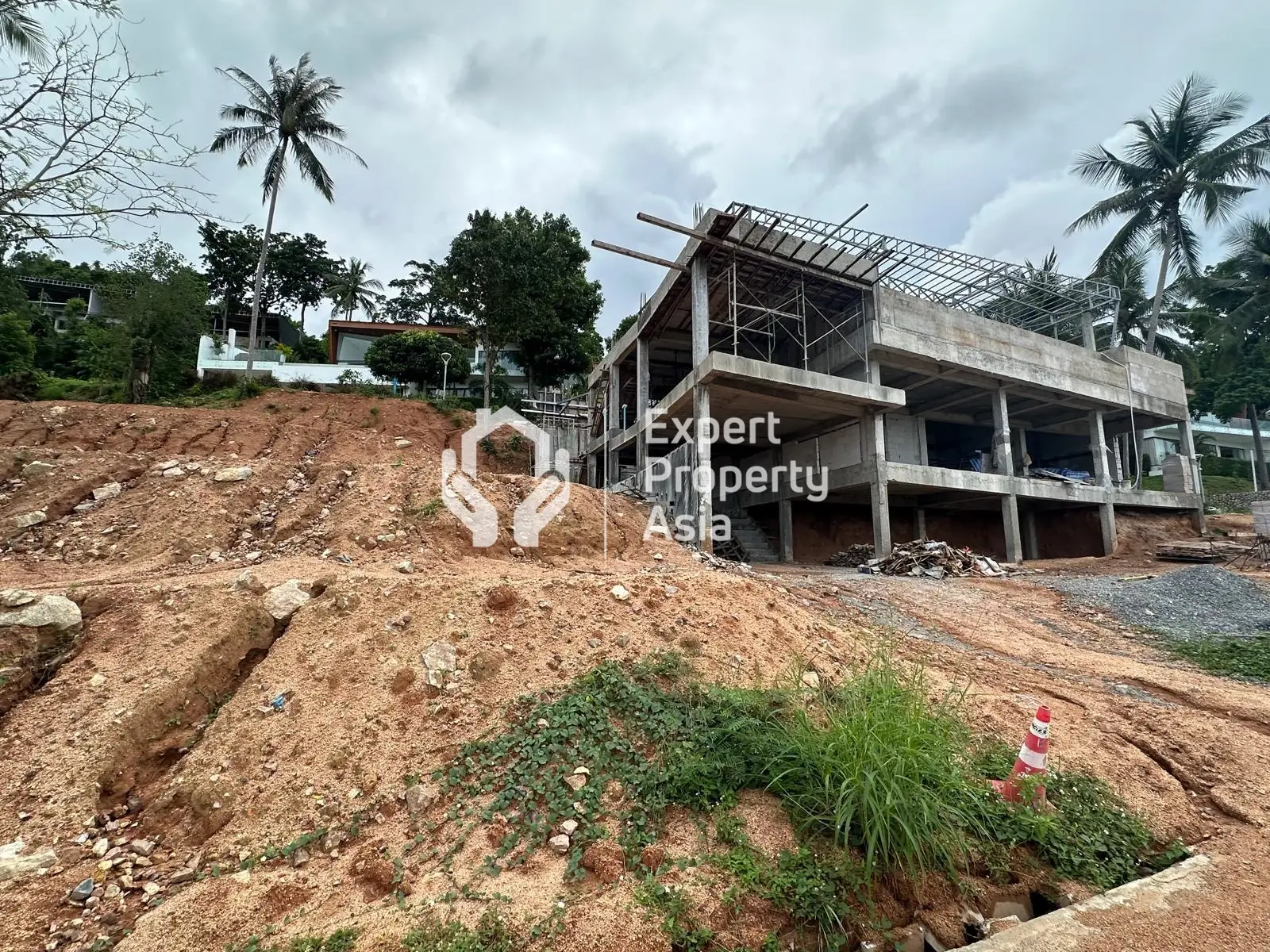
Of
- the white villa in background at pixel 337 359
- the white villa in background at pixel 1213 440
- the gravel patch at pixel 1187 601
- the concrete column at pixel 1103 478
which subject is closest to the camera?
the gravel patch at pixel 1187 601

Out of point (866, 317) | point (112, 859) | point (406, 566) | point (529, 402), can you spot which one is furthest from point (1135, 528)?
point (112, 859)

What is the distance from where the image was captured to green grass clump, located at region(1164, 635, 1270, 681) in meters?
5.14

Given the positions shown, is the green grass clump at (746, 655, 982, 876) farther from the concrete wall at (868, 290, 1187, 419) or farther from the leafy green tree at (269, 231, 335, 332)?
the leafy green tree at (269, 231, 335, 332)

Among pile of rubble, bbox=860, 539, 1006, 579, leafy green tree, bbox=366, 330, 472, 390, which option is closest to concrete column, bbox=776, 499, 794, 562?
pile of rubble, bbox=860, 539, 1006, 579

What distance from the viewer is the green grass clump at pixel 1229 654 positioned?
514cm

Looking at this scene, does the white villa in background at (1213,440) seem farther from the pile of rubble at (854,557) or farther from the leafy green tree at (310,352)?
the leafy green tree at (310,352)

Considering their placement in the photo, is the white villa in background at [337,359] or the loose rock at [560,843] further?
the white villa in background at [337,359]

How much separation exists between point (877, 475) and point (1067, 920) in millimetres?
11318

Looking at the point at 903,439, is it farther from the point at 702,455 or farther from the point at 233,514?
the point at 233,514

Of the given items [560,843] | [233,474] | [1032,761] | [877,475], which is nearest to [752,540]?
[877,475]

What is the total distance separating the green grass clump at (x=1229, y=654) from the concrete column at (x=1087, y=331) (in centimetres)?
1435

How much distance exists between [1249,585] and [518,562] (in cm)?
1098

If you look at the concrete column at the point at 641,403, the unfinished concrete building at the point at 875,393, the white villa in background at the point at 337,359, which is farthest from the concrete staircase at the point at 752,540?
the white villa in background at the point at 337,359

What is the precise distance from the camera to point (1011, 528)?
47.2ft
